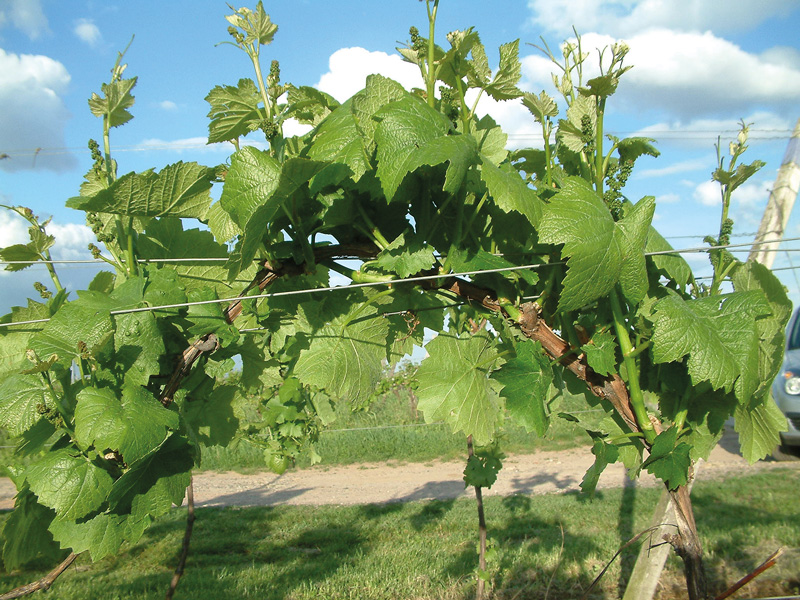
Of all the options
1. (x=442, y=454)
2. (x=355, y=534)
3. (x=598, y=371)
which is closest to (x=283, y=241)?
(x=598, y=371)

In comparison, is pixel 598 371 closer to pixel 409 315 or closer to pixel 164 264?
pixel 409 315

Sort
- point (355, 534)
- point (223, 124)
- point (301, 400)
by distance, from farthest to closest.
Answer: point (355, 534)
point (301, 400)
point (223, 124)

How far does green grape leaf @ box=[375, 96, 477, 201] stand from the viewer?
3.60 feet

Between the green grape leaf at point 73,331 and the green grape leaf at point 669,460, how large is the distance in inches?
46.7

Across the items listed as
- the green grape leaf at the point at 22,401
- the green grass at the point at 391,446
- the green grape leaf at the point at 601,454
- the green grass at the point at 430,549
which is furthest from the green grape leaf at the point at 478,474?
the green grass at the point at 391,446

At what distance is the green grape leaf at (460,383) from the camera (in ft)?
5.54

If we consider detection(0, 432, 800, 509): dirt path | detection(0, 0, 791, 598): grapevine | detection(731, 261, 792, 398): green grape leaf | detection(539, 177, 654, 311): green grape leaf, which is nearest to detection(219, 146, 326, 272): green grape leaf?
detection(0, 0, 791, 598): grapevine

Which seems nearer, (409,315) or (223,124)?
(223,124)

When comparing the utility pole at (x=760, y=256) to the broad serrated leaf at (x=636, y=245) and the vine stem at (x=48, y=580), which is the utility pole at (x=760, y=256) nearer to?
the broad serrated leaf at (x=636, y=245)

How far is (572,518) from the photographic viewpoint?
6180 millimetres

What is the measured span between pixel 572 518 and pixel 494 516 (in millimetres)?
793

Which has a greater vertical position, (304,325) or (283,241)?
(283,241)

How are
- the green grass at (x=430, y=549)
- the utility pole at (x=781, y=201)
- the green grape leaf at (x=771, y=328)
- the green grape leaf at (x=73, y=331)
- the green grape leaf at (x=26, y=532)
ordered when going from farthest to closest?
the green grass at (x=430, y=549) < the utility pole at (x=781, y=201) < the green grape leaf at (x=26, y=532) < the green grape leaf at (x=771, y=328) < the green grape leaf at (x=73, y=331)

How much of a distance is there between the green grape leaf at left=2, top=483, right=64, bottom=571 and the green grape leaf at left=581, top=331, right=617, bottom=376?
1391 mm
